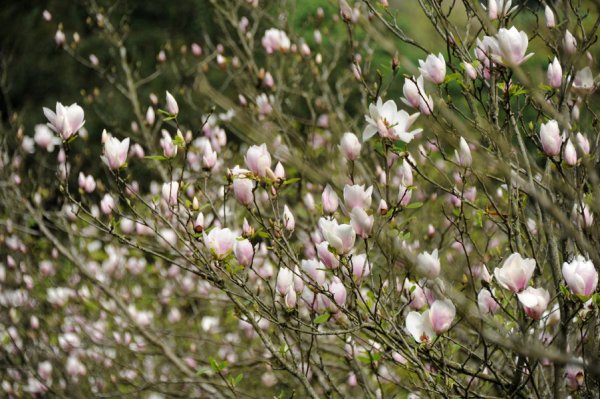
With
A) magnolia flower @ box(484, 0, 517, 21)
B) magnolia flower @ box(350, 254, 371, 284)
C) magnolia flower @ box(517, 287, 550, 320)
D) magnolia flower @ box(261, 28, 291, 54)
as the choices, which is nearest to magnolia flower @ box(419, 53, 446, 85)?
magnolia flower @ box(484, 0, 517, 21)

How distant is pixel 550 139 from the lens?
1647 millimetres

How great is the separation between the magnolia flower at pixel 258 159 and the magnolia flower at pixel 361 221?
0.85 feet

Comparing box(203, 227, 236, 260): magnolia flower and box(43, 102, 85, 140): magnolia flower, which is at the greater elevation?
box(43, 102, 85, 140): magnolia flower

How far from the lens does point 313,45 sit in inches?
333

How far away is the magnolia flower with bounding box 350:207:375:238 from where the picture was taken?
4.99ft

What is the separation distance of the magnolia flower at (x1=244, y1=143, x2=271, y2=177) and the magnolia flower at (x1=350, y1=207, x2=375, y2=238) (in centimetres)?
26

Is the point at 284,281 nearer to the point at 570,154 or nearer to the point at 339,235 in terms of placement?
the point at 339,235

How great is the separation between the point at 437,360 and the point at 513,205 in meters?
0.46

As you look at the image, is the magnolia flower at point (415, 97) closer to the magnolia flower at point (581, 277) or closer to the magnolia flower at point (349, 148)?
the magnolia flower at point (349, 148)

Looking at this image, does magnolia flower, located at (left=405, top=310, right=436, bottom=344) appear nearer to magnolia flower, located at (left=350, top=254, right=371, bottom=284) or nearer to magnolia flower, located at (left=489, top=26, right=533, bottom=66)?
magnolia flower, located at (left=350, top=254, right=371, bottom=284)

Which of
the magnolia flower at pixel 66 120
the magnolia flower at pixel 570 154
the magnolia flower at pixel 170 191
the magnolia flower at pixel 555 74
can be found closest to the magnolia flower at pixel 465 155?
the magnolia flower at pixel 570 154

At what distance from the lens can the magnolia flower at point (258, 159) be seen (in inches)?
64.4

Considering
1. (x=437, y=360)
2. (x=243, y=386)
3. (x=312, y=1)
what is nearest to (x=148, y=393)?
(x=243, y=386)

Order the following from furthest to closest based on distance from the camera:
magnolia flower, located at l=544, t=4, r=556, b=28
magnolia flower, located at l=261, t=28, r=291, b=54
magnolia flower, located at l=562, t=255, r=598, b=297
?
magnolia flower, located at l=261, t=28, r=291, b=54 → magnolia flower, located at l=544, t=4, r=556, b=28 → magnolia flower, located at l=562, t=255, r=598, b=297
